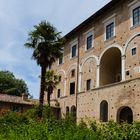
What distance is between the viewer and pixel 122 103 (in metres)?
Result: 25.2

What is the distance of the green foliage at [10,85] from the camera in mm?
58000

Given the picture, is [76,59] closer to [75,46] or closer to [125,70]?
[75,46]

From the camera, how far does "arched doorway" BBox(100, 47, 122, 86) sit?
30672 mm

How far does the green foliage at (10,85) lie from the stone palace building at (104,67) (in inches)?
775

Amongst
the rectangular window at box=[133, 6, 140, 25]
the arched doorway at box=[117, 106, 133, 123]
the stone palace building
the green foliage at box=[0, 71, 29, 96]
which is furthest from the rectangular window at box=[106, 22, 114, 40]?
the green foliage at box=[0, 71, 29, 96]

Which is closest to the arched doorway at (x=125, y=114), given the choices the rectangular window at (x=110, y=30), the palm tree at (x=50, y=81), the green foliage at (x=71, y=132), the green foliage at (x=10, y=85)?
the rectangular window at (x=110, y=30)

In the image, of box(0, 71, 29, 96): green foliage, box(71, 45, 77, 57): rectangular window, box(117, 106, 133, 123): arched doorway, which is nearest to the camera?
box(117, 106, 133, 123): arched doorway

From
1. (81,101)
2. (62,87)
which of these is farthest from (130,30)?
(62,87)

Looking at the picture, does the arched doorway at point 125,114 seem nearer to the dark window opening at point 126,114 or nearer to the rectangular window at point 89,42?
the dark window opening at point 126,114

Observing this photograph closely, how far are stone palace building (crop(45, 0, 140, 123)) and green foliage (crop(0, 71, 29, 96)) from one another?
1968cm

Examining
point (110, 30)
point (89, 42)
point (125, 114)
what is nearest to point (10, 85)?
point (89, 42)

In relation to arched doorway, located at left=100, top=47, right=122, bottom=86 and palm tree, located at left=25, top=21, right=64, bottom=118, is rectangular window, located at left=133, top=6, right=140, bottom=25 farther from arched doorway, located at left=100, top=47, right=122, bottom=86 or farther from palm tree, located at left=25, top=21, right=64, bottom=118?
palm tree, located at left=25, top=21, right=64, bottom=118

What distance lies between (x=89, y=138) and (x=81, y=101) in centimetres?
2404

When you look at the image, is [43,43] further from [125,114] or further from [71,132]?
[71,132]
